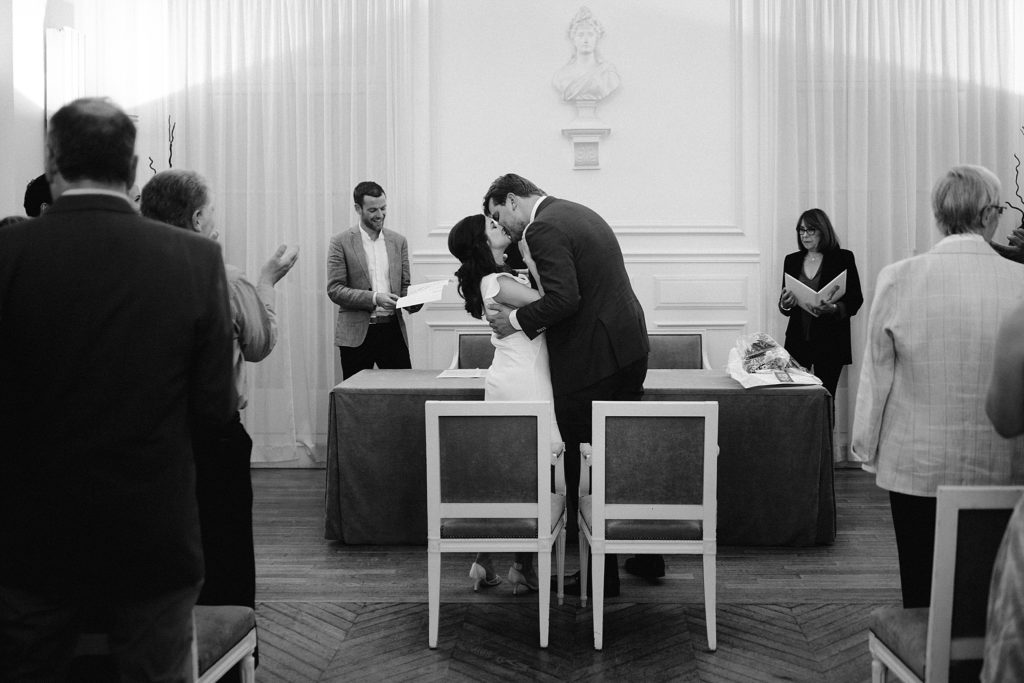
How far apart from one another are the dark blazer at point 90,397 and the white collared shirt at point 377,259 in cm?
417

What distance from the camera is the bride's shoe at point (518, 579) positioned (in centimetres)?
380

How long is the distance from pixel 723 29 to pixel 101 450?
562cm

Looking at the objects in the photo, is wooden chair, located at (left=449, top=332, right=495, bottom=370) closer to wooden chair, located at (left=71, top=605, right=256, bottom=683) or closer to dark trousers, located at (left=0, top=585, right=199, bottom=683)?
wooden chair, located at (left=71, top=605, right=256, bottom=683)

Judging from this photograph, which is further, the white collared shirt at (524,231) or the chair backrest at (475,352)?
the chair backrest at (475,352)

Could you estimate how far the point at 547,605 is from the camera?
10.5 feet

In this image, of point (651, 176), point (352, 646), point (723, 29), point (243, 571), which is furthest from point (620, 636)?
point (723, 29)

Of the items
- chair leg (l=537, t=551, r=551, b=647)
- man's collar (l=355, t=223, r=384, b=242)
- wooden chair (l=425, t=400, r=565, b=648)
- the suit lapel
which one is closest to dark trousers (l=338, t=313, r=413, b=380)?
the suit lapel

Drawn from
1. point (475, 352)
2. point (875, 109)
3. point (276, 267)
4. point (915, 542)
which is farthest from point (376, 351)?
point (915, 542)

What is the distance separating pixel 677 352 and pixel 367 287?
73.2 inches

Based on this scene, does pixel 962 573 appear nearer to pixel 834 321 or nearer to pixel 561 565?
pixel 561 565

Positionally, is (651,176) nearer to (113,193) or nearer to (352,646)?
(352,646)

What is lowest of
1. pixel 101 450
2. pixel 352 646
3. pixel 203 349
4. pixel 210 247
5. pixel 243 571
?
pixel 352 646

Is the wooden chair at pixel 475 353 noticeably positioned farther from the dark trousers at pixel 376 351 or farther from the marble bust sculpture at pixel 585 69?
the marble bust sculpture at pixel 585 69

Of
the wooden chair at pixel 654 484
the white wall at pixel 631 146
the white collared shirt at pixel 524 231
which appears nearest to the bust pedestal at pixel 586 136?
the white wall at pixel 631 146
